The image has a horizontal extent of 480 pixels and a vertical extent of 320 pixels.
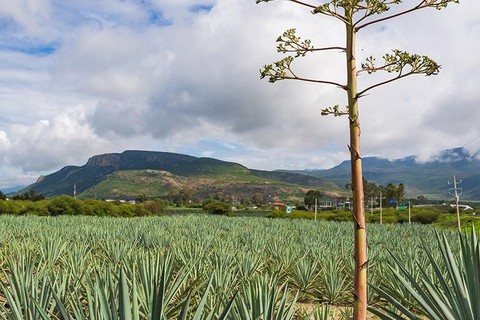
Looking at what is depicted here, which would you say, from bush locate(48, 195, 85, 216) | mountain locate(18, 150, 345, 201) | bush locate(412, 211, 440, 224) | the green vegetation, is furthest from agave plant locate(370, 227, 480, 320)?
mountain locate(18, 150, 345, 201)

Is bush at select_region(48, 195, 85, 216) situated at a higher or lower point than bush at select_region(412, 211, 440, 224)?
higher

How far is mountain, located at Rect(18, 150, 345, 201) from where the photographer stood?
4892 inches

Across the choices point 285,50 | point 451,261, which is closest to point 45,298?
point 285,50

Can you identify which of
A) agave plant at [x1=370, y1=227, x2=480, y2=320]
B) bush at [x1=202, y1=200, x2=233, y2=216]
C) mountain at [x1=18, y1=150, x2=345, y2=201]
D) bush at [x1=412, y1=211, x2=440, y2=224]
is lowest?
bush at [x1=412, y1=211, x2=440, y2=224]

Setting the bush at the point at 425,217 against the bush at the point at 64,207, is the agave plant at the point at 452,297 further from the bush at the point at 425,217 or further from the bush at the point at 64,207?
the bush at the point at 425,217

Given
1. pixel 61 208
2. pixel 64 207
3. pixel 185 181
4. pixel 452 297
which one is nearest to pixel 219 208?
pixel 64 207

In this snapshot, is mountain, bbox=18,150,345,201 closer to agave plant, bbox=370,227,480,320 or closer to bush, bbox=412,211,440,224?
bush, bbox=412,211,440,224

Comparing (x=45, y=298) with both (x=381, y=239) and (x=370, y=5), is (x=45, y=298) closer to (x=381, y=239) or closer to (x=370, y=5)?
(x=370, y=5)

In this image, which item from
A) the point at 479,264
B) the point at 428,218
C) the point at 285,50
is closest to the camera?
the point at 479,264

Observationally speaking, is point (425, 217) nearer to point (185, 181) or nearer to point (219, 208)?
point (219, 208)

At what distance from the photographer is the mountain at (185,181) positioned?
4892 inches

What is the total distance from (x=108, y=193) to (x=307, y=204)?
70231mm

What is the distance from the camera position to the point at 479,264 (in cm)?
191

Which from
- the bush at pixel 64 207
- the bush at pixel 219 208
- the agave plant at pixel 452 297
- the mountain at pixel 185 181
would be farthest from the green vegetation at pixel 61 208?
the mountain at pixel 185 181
